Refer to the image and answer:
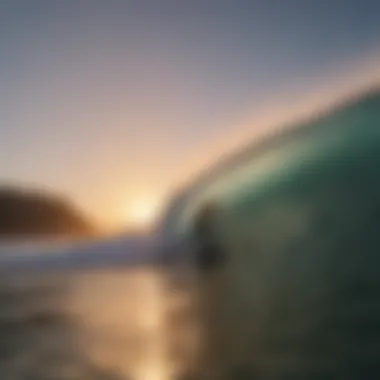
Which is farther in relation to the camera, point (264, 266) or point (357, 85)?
point (264, 266)

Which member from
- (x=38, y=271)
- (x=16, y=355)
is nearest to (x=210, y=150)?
(x=38, y=271)

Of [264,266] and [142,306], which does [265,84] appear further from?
[142,306]

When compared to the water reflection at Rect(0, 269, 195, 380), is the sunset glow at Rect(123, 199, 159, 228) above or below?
above

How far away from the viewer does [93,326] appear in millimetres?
1171

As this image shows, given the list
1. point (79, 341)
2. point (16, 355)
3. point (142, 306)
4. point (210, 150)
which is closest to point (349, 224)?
point (210, 150)

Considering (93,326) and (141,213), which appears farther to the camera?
(93,326)

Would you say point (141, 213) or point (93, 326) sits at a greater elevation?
point (141, 213)

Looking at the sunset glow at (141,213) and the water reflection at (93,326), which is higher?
the sunset glow at (141,213)

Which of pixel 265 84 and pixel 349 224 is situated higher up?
pixel 265 84

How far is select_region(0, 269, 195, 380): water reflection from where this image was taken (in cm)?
107

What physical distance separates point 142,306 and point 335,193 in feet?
1.36

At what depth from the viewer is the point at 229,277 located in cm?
114

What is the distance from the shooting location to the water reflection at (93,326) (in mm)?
1069

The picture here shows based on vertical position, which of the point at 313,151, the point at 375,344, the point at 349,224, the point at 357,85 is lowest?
the point at 375,344
